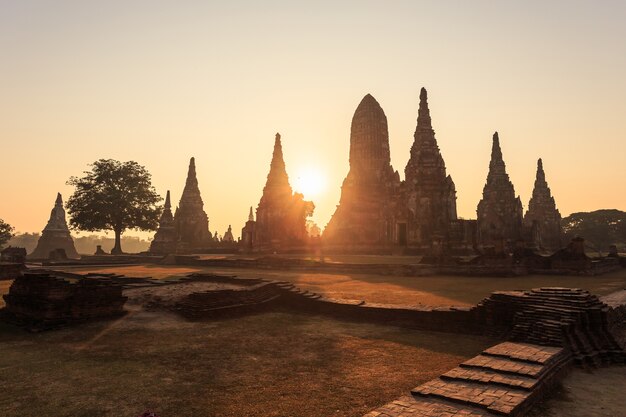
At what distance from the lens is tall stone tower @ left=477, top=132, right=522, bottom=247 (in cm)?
4116

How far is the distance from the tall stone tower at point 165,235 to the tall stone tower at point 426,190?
23.9m

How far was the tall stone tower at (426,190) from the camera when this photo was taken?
30422 millimetres

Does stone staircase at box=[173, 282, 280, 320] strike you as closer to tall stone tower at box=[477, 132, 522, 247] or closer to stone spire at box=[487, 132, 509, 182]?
tall stone tower at box=[477, 132, 522, 247]

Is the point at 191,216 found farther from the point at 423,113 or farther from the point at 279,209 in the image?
the point at 423,113

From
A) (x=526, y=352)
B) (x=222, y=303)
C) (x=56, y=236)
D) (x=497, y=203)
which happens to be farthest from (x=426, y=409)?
(x=56, y=236)

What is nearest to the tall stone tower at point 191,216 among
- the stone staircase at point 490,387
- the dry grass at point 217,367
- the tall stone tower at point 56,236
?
the tall stone tower at point 56,236

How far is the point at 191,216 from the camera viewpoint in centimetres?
4778

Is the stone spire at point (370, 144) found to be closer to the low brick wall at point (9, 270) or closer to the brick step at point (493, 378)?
the low brick wall at point (9, 270)

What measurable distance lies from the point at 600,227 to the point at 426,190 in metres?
42.0

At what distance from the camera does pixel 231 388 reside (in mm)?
4977

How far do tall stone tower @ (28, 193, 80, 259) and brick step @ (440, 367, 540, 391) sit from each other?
49.6m

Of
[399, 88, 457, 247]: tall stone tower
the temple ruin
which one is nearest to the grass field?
[399, 88, 457, 247]: tall stone tower

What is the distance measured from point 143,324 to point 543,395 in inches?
285

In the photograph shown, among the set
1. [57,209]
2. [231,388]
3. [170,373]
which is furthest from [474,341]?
[57,209]
